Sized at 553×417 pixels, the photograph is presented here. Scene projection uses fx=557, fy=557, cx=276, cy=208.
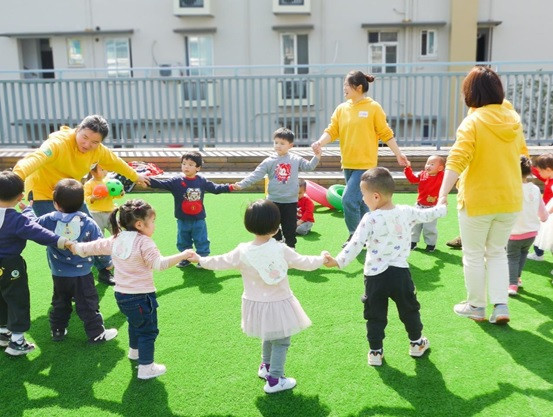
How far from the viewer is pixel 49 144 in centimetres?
478

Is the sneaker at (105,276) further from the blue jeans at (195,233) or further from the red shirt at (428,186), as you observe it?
the red shirt at (428,186)

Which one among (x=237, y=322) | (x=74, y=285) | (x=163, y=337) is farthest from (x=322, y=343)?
(x=74, y=285)

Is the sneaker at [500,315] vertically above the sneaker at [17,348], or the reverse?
the sneaker at [500,315]

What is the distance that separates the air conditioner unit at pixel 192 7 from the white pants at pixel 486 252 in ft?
58.3

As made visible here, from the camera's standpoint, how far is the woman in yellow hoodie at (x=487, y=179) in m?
4.18

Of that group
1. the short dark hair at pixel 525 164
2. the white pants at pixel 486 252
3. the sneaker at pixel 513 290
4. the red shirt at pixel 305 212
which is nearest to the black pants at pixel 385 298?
the white pants at pixel 486 252

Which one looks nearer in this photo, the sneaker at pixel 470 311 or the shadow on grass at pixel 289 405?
the shadow on grass at pixel 289 405

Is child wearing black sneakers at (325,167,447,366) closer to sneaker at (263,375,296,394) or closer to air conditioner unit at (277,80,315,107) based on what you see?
sneaker at (263,375,296,394)

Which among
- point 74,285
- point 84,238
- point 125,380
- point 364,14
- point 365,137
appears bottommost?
point 125,380

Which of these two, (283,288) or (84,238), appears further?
(84,238)

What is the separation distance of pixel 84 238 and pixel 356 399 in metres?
2.31

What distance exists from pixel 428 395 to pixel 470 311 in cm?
137

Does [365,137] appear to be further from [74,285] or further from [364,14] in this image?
[364,14]

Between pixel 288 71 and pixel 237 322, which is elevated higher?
pixel 288 71
